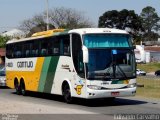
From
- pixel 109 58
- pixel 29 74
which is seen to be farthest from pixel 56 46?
pixel 29 74

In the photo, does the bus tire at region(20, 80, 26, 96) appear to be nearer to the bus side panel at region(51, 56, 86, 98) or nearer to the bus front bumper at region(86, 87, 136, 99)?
the bus side panel at region(51, 56, 86, 98)

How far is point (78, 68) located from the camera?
66.6ft

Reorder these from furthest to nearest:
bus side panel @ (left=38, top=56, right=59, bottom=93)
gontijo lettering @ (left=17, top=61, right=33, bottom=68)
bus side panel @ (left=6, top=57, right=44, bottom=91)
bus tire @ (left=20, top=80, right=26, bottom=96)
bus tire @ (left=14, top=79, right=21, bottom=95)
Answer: bus tire @ (left=14, top=79, right=21, bottom=95) → bus tire @ (left=20, top=80, right=26, bottom=96) → gontijo lettering @ (left=17, top=61, right=33, bottom=68) → bus side panel @ (left=6, top=57, right=44, bottom=91) → bus side panel @ (left=38, top=56, right=59, bottom=93)

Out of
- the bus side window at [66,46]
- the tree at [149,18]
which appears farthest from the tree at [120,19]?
the bus side window at [66,46]

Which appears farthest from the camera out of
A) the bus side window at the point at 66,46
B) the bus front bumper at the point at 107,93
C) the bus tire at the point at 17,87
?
the bus tire at the point at 17,87

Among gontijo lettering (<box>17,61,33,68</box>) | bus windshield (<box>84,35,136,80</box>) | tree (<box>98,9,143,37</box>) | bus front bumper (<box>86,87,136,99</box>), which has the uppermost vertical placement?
tree (<box>98,9,143,37</box>)

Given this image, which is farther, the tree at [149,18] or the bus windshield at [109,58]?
the tree at [149,18]

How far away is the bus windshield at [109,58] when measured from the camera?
64.1 feet

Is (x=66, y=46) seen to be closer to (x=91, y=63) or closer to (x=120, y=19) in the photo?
(x=91, y=63)

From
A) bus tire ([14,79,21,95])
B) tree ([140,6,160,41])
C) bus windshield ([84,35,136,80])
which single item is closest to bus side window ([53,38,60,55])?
bus windshield ([84,35,136,80])

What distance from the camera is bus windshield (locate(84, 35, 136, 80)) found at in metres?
19.5

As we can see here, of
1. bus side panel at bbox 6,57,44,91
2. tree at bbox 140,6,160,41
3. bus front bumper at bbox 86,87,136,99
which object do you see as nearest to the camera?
bus front bumper at bbox 86,87,136,99

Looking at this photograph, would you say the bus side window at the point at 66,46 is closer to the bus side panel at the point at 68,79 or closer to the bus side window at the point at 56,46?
the bus side panel at the point at 68,79

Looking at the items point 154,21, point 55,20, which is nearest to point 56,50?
point 55,20
